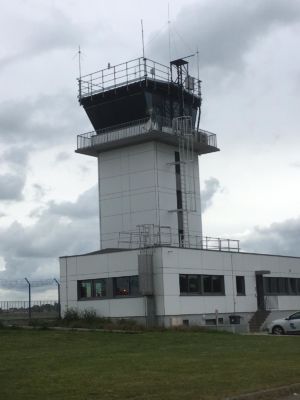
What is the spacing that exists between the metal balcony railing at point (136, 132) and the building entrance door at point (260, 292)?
1132cm

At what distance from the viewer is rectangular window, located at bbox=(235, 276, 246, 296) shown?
4478cm

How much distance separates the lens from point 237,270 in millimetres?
44688

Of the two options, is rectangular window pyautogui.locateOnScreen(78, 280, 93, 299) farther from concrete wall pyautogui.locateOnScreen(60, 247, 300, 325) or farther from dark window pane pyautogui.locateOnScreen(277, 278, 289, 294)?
dark window pane pyautogui.locateOnScreen(277, 278, 289, 294)

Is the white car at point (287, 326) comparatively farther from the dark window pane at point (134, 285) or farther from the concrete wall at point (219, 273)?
the dark window pane at point (134, 285)

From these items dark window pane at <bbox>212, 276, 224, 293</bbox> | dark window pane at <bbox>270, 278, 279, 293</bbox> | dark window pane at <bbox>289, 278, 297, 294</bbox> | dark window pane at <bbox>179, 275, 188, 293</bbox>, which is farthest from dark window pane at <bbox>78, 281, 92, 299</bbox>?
dark window pane at <bbox>289, 278, 297, 294</bbox>

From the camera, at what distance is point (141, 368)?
53.6 ft

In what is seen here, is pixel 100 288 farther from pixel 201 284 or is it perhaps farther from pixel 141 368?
pixel 141 368

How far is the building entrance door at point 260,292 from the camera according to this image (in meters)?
46.3

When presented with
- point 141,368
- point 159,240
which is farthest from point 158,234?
point 141,368

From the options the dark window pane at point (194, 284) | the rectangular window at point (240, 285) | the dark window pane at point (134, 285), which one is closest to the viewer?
the dark window pane at point (134, 285)

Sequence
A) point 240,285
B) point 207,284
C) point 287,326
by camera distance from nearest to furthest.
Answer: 1. point 287,326
2. point 207,284
3. point 240,285

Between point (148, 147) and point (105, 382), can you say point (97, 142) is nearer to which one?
point (148, 147)

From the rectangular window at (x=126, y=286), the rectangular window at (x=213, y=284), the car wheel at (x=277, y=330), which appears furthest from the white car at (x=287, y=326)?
the rectangular window at (x=126, y=286)

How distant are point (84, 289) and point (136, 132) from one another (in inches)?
489
